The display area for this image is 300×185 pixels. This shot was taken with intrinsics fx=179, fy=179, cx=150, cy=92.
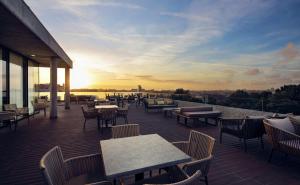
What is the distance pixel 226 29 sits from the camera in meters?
8.73

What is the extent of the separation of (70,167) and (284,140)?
3789mm

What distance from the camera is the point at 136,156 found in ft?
5.98

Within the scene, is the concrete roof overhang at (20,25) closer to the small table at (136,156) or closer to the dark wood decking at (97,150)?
the dark wood decking at (97,150)

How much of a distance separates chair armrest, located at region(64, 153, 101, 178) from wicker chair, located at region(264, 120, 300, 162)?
3265mm

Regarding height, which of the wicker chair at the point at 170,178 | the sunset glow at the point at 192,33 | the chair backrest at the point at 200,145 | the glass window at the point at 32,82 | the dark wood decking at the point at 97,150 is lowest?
the dark wood decking at the point at 97,150

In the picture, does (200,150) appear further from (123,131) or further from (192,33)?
(192,33)

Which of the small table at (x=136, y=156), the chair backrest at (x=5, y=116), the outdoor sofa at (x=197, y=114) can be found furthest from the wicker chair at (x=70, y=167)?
the outdoor sofa at (x=197, y=114)

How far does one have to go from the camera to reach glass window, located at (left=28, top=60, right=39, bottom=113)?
9867mm

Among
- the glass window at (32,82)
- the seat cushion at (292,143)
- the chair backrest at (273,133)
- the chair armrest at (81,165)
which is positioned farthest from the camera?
the glass window at (32,82)

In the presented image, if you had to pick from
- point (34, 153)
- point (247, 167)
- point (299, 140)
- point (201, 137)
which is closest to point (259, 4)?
point (299, 140)

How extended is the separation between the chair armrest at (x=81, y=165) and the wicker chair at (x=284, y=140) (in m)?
3.27

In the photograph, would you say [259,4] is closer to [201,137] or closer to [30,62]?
[201,137]

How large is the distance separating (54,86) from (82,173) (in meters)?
7.91

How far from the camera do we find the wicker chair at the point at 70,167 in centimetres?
172
